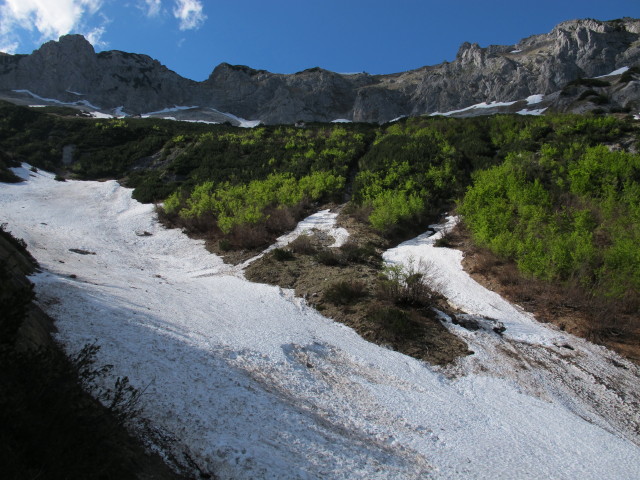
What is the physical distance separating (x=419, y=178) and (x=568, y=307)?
11.6m

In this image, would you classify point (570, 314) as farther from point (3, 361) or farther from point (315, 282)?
point (3, 361)

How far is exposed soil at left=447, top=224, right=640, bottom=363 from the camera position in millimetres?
7664

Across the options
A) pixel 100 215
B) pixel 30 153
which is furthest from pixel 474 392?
pixel 30 153

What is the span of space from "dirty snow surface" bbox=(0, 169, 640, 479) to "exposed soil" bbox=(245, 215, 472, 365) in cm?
36

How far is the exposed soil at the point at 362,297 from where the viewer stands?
7.21m

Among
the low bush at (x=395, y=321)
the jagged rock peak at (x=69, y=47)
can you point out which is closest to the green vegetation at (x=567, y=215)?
the low bush at (x=395, y=321)

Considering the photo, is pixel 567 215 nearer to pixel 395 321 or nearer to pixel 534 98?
pixel 395 321

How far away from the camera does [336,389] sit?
5.32m

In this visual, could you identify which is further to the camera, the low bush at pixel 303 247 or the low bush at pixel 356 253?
the low bush at pixel 303 247

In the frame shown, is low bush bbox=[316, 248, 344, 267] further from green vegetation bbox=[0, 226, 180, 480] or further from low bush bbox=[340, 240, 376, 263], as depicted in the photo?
green vegetation bbox=[0, 226, 180, 480]

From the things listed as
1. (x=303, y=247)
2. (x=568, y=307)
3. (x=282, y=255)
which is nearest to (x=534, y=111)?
(x=303, y=247)

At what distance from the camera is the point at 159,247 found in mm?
16250

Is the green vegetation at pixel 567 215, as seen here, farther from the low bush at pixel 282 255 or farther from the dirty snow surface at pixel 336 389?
the low bush at pixel 282 255

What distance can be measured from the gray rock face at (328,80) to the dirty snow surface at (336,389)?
3400 inches
